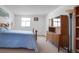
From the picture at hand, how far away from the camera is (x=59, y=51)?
3.11 metres

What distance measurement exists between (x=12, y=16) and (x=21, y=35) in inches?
21.0

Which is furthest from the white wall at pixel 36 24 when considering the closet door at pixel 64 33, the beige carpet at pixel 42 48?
the closet door at pixel 64 33

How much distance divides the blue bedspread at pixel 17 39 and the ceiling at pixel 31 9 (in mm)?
489

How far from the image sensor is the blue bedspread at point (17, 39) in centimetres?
309

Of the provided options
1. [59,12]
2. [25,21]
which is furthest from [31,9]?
[59,12]

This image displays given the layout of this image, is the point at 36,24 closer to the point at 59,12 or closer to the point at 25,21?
the point at 25,21

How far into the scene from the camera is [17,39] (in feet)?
10.2

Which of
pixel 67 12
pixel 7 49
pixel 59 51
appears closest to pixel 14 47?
pixel 7 49

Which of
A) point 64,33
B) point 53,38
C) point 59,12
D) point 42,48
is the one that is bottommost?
point 42,48

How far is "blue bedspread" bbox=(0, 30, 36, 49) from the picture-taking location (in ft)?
10.1

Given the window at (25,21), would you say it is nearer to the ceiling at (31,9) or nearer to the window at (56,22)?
the ceiling at (31,9)

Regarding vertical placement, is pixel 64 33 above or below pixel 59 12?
below

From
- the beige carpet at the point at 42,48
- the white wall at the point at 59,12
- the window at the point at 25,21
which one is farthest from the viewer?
the window at the point at 25,21

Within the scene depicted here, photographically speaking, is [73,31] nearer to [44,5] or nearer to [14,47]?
[44,5]
